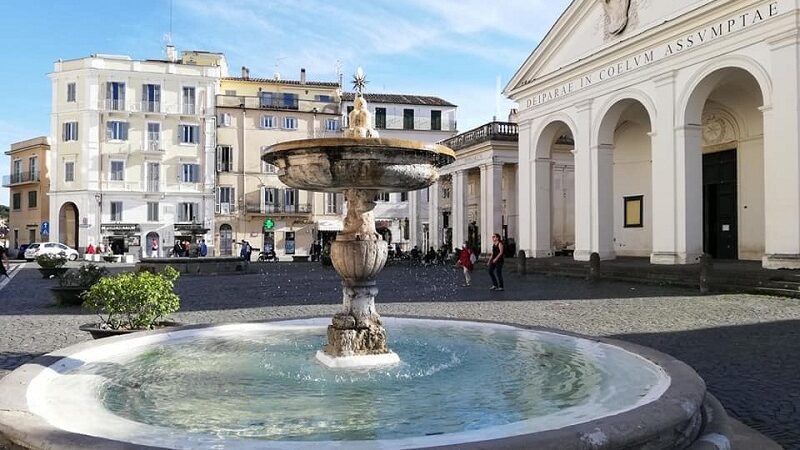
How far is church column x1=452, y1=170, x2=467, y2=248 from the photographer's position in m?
34.2

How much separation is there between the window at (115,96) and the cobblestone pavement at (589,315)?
29.5 m

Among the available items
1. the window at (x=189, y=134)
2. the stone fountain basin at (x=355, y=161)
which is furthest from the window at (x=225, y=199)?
the stone fountain basin at (x=355, y=161)

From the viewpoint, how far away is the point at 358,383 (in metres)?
5.06

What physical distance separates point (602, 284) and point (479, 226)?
1711cm

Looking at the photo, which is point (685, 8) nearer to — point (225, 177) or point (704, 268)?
point (704, 268)

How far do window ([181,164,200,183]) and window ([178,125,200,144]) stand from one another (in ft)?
6.11

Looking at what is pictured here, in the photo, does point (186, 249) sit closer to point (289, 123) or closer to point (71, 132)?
point (71, 132)

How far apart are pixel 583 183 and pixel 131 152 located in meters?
36.0

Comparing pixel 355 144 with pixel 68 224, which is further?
pixel 68 224

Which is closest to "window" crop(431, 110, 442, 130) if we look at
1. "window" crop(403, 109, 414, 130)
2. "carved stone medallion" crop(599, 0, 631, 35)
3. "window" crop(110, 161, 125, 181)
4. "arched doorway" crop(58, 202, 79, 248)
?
"window" crop(403, 109, 414, 130)

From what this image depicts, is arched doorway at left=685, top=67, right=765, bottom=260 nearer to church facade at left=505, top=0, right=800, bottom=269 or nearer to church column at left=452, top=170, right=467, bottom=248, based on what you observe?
church facade at left=505, top=0, right=800, bottom=269

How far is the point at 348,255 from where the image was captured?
6008 millimetres

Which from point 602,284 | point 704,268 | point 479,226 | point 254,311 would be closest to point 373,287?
point 254,311

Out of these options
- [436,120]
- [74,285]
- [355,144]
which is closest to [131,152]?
[436,120]
